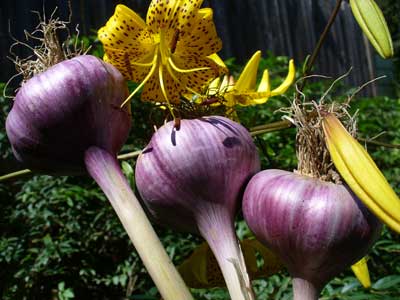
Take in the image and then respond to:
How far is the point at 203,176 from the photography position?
0.35 metres

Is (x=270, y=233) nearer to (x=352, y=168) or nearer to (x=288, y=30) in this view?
(x=352, y=168)

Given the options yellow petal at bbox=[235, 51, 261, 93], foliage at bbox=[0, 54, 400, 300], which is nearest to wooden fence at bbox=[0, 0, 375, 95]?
foliage at bbox=[0, 54, 400, 300]

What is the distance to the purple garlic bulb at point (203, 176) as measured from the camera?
1.14 feet

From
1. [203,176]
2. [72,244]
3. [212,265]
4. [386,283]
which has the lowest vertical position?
[72,244]

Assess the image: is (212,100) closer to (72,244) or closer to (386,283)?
(386,283)

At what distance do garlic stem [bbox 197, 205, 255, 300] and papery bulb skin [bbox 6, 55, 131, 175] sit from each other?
0.07m

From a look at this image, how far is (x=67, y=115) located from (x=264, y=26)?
3512 mm

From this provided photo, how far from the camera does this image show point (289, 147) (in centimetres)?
191

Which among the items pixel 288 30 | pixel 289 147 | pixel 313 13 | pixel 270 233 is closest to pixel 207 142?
pixel 270 233

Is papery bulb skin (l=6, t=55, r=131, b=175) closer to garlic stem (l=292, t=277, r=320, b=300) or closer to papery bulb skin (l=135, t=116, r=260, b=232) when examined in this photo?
papery bulb skin (l=135, t=116, r=260, b=232)

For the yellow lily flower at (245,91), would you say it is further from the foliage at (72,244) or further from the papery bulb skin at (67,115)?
the foliage at (72,244)

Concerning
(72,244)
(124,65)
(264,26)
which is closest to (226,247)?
(124,65)

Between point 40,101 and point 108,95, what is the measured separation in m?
0.04

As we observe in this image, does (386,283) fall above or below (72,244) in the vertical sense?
above
